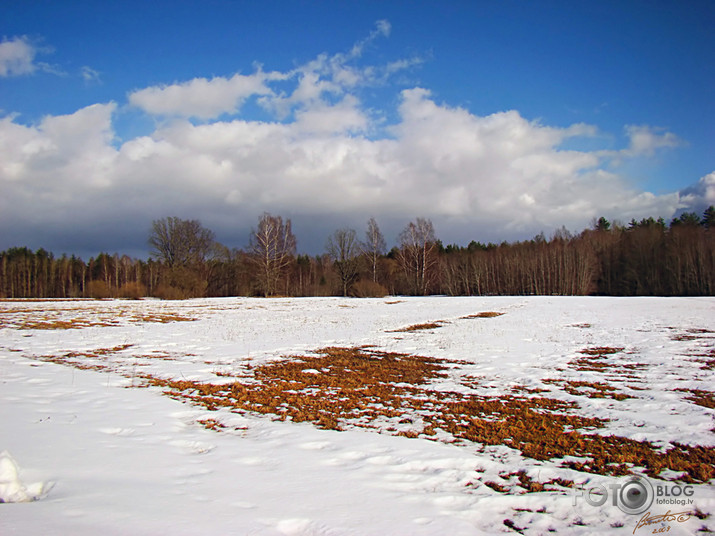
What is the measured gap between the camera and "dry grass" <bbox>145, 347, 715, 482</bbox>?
16.2 feet

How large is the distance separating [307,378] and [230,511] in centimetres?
605

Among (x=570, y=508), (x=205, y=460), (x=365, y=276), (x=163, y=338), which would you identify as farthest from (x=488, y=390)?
(x=365, y=276)

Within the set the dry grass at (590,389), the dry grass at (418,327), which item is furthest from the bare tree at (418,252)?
the dry grass at (590,389)

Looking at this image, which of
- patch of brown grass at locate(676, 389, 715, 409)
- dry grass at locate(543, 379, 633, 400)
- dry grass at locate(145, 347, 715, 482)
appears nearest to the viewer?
dry grass at locate(145, 347, 715, 482)

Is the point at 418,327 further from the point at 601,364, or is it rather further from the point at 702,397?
the point at 702,397

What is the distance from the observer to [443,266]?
68625 millimetres

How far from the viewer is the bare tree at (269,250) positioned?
53625mm

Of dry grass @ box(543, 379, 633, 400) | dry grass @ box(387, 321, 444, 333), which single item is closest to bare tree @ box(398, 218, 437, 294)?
dry grass @ box(387, 321, 444, 333)

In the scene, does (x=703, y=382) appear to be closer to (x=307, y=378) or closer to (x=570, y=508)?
(x=570, y=508)

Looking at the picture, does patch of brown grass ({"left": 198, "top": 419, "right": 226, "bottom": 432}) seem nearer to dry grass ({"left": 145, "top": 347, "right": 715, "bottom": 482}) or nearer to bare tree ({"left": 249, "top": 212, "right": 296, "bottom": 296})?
dry grass ({"left": 145, "top": 347, "right": 715, "bottom": 482})

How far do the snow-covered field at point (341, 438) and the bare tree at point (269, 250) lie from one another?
4065 cm

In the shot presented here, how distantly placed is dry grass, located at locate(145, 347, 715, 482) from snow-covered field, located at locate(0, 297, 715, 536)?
46 millimetres

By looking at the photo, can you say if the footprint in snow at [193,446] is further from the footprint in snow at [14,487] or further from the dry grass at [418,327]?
the dry grass at [418,327]

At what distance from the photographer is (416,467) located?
461cm
